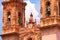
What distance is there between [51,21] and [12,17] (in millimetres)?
5303

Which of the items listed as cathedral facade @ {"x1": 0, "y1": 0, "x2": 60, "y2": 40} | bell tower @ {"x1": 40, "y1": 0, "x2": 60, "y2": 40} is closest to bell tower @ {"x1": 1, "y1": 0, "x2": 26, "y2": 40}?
cathedral facade @ {"x1": 0, "y1": 0, "x2": 60, "y2": 40}

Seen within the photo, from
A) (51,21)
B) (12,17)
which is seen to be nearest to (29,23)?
(12,17)

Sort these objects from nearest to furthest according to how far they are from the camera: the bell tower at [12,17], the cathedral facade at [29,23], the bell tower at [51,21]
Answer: the bell tower at [51,21]
the cathedral facade at [29,23]
the bell tower at [12,17]

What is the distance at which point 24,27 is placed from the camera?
32.2 m

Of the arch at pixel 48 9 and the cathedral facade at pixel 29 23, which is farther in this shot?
the arch at pixel 48 9

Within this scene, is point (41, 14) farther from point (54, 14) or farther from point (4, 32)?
point (4, 32)

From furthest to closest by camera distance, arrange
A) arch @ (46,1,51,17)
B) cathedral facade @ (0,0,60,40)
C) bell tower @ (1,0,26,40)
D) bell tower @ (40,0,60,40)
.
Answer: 1. bell tower @ (1,0,26,40)
2. arch @ (46,1,51,17)
3. cathedral facade @ (0,0,60,40)
4. bell tower @ (40,0,60,40)

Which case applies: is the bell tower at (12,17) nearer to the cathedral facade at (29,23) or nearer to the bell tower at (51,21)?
the cathedral facade at (29,23)

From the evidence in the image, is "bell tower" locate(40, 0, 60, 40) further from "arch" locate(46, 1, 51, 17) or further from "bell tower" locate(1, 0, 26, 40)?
"bell tower" locate(1, 0, 26, 40)

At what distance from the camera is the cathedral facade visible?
2917cm

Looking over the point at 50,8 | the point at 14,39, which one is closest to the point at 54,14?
the point at 50,8

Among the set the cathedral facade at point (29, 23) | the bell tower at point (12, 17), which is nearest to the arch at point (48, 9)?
the cathedral facade at point (29, 23)

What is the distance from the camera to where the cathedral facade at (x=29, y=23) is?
29172mm

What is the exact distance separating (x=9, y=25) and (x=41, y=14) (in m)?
4.33
